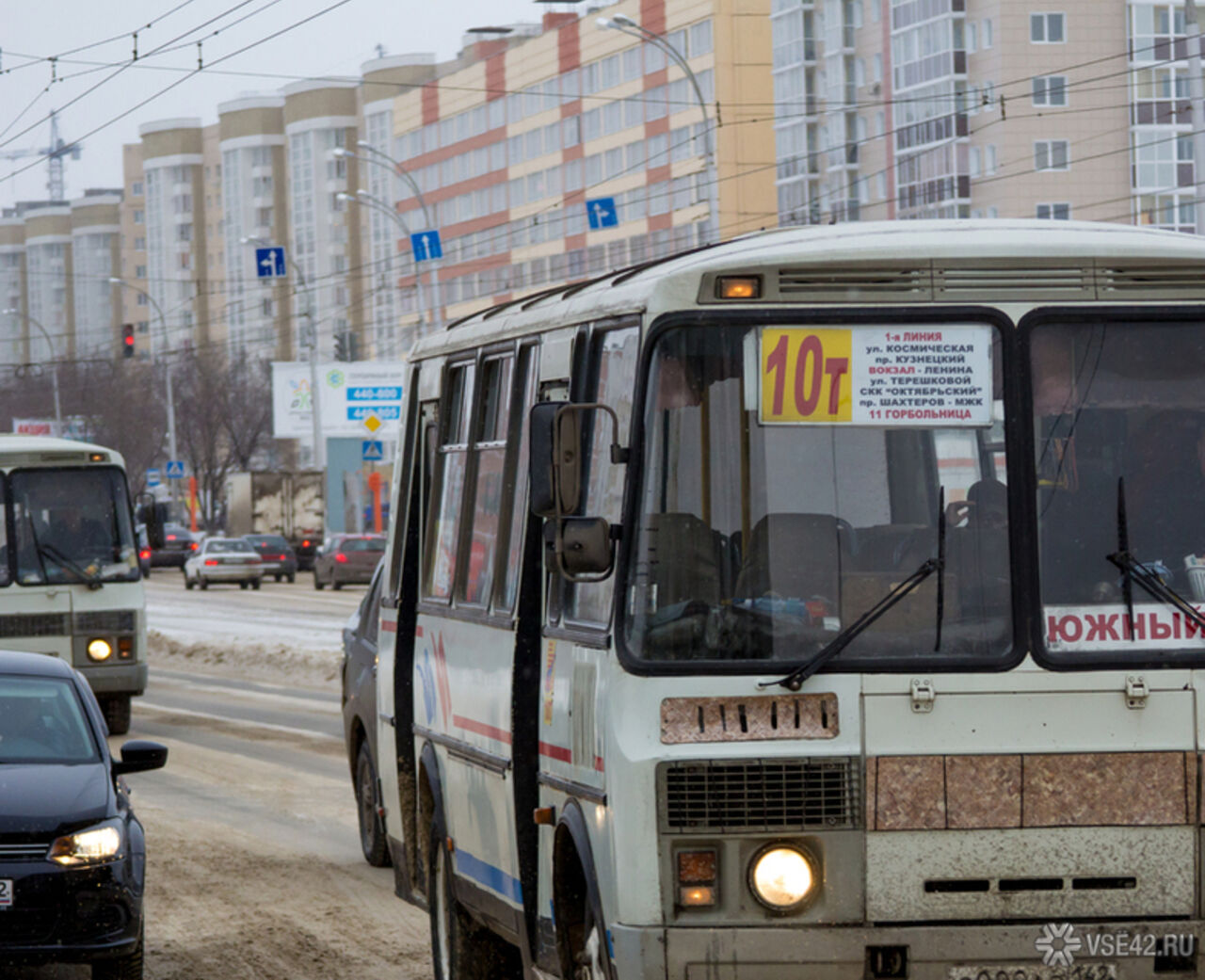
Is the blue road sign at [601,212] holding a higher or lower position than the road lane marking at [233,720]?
higher

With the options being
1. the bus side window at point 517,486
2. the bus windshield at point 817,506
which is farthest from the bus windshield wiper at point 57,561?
the bus windshield at point 817,506

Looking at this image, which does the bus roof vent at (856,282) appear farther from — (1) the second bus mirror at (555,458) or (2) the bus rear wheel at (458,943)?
(2) the bus rear wheel at (458,943)

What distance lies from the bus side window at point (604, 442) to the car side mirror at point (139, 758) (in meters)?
3.24

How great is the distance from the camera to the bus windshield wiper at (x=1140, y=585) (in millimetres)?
5812

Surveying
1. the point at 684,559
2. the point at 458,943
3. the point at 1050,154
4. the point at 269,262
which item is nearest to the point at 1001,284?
the point at 684,559

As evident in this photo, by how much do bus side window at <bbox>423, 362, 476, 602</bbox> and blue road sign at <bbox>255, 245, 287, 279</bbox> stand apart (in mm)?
52148

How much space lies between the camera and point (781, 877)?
567 centimetres

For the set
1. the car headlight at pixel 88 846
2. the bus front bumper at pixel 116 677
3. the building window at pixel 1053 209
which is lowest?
the bus front bumper at pixel 116 677

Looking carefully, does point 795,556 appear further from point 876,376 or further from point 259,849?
point 259,849

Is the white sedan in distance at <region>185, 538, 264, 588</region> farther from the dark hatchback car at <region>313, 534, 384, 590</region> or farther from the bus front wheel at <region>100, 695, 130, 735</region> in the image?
the bus front wheel at <region>100, 695, 130, 735</region>

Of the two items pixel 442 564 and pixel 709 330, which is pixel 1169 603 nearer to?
pixel 709 330

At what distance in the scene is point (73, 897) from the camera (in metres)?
8.48

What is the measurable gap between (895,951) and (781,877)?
0.34 metres

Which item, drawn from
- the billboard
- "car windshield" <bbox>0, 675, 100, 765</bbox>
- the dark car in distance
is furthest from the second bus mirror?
the dark car in distance
